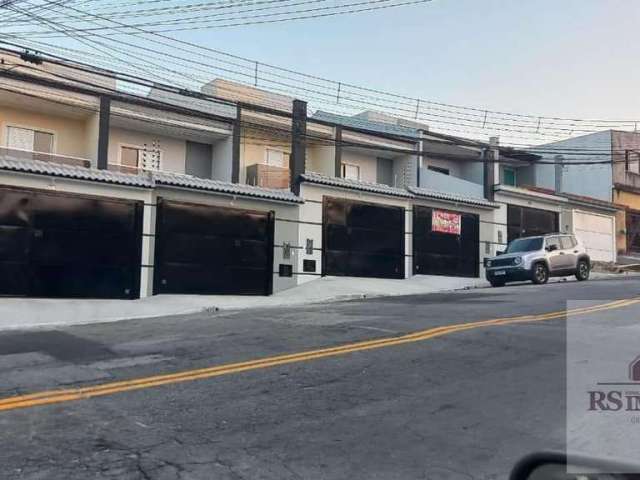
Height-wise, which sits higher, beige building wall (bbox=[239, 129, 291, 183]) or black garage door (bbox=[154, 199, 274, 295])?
beige building wall (bbox=[239, 129, 291, 183])

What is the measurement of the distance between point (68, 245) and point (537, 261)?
15.5 m

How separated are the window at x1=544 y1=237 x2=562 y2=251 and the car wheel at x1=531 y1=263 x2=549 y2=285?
0.72m

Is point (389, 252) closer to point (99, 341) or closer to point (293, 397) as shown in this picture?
point (99, 341)

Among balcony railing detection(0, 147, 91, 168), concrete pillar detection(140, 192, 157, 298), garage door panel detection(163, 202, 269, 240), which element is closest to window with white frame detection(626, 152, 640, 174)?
garage door panel detection(163, 202, 269, 240)

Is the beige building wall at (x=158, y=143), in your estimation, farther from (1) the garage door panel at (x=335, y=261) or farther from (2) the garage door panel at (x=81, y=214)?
(1) the garage door panel at (x=335, y=261)

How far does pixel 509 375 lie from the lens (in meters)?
7.46

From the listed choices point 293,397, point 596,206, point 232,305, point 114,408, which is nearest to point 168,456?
point 114,408

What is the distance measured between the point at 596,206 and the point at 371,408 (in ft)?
105

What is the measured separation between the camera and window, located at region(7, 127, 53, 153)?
22.1 meters

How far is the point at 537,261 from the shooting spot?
21781mm

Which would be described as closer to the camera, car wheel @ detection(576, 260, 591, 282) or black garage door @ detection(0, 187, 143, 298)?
black garage door @ detection(0, 187, 143, 298)

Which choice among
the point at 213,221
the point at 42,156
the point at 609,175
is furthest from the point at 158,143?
the point at 609,175

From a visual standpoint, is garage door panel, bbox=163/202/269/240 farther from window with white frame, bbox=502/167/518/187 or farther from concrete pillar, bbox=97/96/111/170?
window with white frame, bbox=502/167/518/187

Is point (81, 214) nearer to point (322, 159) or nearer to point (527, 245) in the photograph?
point (322, 159)
